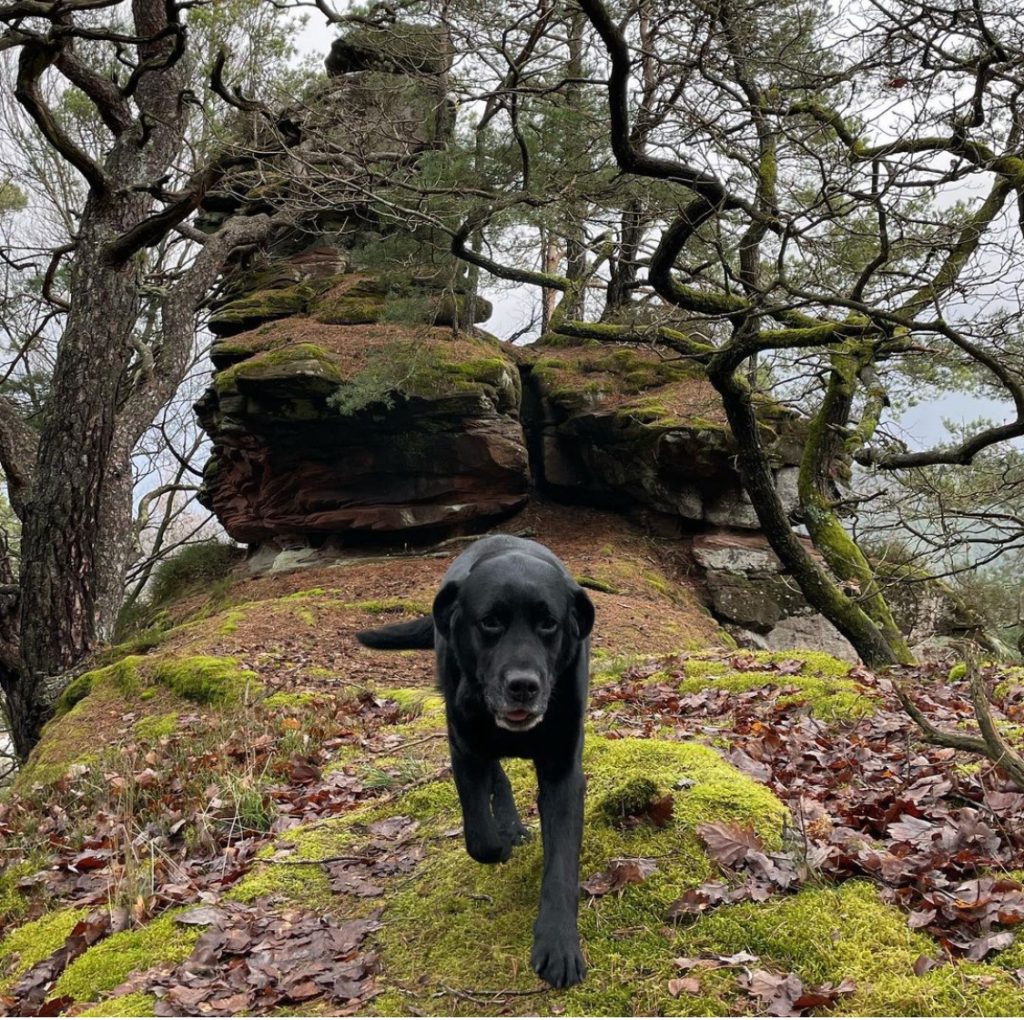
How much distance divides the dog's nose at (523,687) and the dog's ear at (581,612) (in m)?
0.55

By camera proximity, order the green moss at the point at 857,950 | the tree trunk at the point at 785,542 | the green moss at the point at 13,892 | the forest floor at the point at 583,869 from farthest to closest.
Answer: the tree trunk at the point at 785,542
the green moss at the point at 13,892
the forest floor at the point at 583,869
the green moss at the point at 857,950

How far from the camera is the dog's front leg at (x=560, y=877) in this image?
275 cm

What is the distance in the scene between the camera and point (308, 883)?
3.91 metres

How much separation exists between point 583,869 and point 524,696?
91 cm

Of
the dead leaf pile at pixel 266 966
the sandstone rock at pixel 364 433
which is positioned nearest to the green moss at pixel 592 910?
the dead leaf pile at pixel 266 966

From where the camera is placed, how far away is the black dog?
2.99 m

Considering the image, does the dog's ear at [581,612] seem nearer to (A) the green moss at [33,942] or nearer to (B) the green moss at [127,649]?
(A) the green moss at [33,942]

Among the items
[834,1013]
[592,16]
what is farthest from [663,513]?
[834,1013]

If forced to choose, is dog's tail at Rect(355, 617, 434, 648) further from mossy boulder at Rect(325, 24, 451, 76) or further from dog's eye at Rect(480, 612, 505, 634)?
mossy boulder at Rect(325, 24, 451, 76)

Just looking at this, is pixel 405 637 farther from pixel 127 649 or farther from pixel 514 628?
pixel 127 649

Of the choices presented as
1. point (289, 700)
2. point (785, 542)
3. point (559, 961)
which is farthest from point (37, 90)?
point (559, 961)

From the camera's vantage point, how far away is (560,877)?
9.71 feet

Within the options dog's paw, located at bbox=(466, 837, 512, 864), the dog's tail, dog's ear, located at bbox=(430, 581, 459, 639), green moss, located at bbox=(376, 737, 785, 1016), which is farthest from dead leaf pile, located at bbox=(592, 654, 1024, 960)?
the dog's tail

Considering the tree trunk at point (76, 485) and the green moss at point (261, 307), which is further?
the green moss at point (261, 307)
